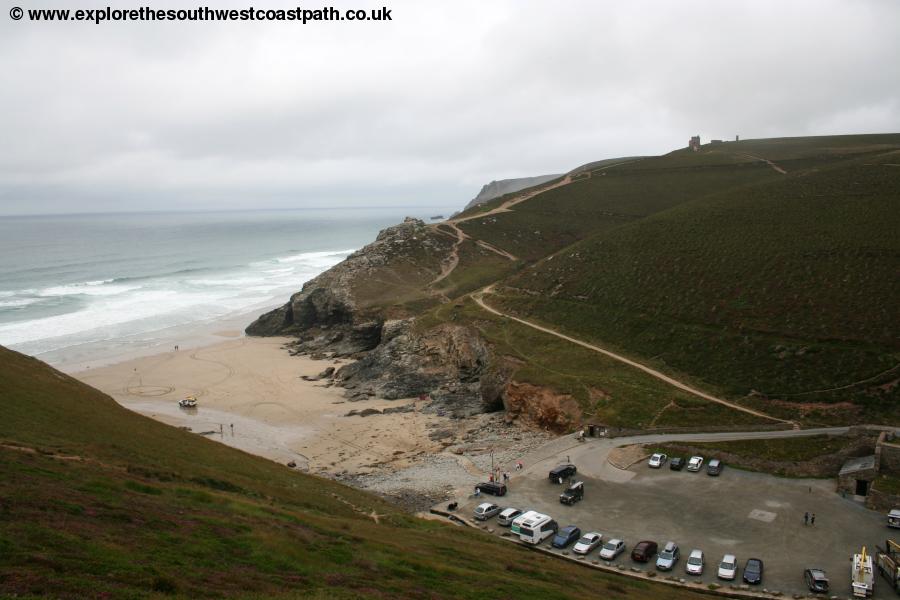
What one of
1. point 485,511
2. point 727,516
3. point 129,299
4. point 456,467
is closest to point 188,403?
point 456,467

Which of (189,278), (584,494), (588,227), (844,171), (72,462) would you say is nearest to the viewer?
(72,462)

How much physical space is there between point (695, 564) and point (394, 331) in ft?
160

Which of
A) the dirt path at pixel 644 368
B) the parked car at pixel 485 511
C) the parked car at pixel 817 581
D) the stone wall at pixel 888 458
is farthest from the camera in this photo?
the dirt path at pixel 644 368

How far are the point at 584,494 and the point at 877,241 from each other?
43000mm

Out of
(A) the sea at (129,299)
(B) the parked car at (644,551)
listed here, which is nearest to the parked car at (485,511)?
(B) the parked car at (644,551)

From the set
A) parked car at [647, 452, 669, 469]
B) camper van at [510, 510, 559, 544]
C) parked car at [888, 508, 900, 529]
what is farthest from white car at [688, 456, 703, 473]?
camper van at [510, 510, 559, 544]

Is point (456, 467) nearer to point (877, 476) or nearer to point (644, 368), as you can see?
point (644, 368)

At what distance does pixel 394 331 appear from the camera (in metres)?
70.9

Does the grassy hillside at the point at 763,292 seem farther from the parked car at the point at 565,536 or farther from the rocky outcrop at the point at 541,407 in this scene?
the parked car at the point at 565,536

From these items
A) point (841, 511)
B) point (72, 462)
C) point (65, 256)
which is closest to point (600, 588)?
point (841, 511)

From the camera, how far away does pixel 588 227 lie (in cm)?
10188

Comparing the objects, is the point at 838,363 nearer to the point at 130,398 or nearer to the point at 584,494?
the point at 584,494

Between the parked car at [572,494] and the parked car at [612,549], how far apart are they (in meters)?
4.72

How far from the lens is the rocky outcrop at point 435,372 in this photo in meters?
55.8
